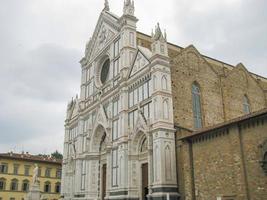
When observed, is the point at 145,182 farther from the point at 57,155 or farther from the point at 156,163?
the point at 57,155

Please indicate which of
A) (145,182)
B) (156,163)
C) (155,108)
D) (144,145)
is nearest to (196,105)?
(155,108)

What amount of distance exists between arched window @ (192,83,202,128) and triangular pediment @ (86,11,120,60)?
955 centimetres

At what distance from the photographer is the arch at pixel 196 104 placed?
23.8 meters

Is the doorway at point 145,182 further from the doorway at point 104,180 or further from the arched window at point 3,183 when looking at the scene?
the arched window at point 3,183

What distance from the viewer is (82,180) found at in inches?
1222

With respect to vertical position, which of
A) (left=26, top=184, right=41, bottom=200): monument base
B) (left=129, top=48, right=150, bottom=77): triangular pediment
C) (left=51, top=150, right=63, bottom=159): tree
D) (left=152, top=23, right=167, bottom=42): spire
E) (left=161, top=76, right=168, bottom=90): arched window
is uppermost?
(left=152, top=23, right=167, bottom=42): spire

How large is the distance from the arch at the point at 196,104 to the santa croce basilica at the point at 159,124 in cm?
8

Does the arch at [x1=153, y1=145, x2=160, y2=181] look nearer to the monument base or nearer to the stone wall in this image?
the stone wall

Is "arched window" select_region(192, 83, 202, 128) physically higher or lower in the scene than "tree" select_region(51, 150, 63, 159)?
lower

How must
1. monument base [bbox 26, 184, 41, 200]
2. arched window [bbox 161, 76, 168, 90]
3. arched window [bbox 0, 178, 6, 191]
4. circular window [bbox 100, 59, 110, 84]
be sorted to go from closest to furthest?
arched window [bbox 161, 76, 168, 90], monument base [bbox 26, 184, 41, 200], circular window [bbox 100, 59, 110, 84], arched window [bbox 0, 178, 6, 191]

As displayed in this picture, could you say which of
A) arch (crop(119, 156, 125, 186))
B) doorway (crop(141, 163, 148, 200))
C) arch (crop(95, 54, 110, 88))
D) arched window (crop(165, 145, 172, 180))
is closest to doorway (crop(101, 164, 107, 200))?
arch (crop(119, 156, 125, 186))

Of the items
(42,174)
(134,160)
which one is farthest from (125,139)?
(42,174)

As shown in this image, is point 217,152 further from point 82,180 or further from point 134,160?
point 82,180

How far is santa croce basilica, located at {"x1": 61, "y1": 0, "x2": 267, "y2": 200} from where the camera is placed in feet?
52.5
